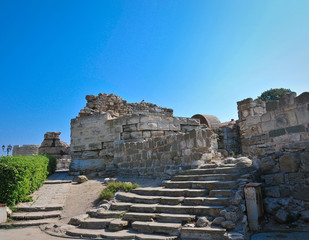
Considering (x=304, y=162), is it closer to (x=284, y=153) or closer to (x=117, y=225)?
(x=284, y=153)

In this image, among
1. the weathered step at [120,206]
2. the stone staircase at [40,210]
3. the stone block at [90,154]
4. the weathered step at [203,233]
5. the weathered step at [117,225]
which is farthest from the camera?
the stone block at [90,154]

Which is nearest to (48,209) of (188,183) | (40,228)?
(40,228)

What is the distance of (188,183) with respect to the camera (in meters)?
5.44

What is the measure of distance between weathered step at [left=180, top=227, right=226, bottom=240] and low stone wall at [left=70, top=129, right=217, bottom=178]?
275cm

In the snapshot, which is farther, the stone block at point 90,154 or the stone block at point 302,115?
the stone block at point 90,154

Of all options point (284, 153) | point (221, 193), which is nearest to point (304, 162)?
point (284, 153)

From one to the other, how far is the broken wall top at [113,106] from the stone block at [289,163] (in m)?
7.55

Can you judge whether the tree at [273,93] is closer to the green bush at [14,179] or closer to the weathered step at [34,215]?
the green bush at [14,179]

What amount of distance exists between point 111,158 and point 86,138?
1.65m

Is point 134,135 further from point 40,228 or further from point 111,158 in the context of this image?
point 40,228

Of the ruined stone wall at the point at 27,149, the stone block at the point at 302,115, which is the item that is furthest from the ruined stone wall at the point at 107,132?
the ruined stone wall at the point at 27,149

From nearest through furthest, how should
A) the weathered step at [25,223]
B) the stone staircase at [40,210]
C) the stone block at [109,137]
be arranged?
the weathered step at [25,223] < the stone staircase at [40,210] < the stone block at [109,137]

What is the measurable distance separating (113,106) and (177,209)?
9.17 meters

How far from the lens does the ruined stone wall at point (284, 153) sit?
13.7 feet
